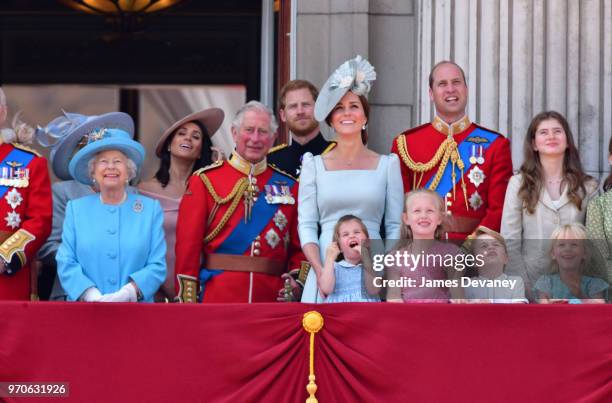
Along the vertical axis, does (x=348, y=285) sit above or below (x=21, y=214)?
below

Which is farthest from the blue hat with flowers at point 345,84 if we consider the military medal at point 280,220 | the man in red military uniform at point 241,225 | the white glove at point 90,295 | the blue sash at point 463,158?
the white glove at point 90,295

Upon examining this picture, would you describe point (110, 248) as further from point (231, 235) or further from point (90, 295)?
point (231, 235)

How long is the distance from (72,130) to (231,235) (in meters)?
1.12

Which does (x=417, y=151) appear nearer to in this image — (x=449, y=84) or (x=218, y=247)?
(x=449, y=84)

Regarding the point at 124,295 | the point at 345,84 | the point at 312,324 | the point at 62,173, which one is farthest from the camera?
the point at 62,173

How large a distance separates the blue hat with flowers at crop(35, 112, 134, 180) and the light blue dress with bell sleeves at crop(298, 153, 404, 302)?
123 cm

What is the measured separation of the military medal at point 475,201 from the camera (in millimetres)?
8172

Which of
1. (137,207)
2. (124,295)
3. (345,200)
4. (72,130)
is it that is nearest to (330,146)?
(345,200)

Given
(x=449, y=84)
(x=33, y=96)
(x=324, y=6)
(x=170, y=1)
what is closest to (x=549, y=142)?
(x=449, y=84)

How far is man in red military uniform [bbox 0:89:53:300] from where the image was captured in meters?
7.84

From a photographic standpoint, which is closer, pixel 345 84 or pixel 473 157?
pixel 345 84

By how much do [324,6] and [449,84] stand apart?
1.65m

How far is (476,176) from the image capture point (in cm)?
823

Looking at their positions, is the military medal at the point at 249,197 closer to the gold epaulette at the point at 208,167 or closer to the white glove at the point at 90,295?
the gold epaulette at the point at 208,167
